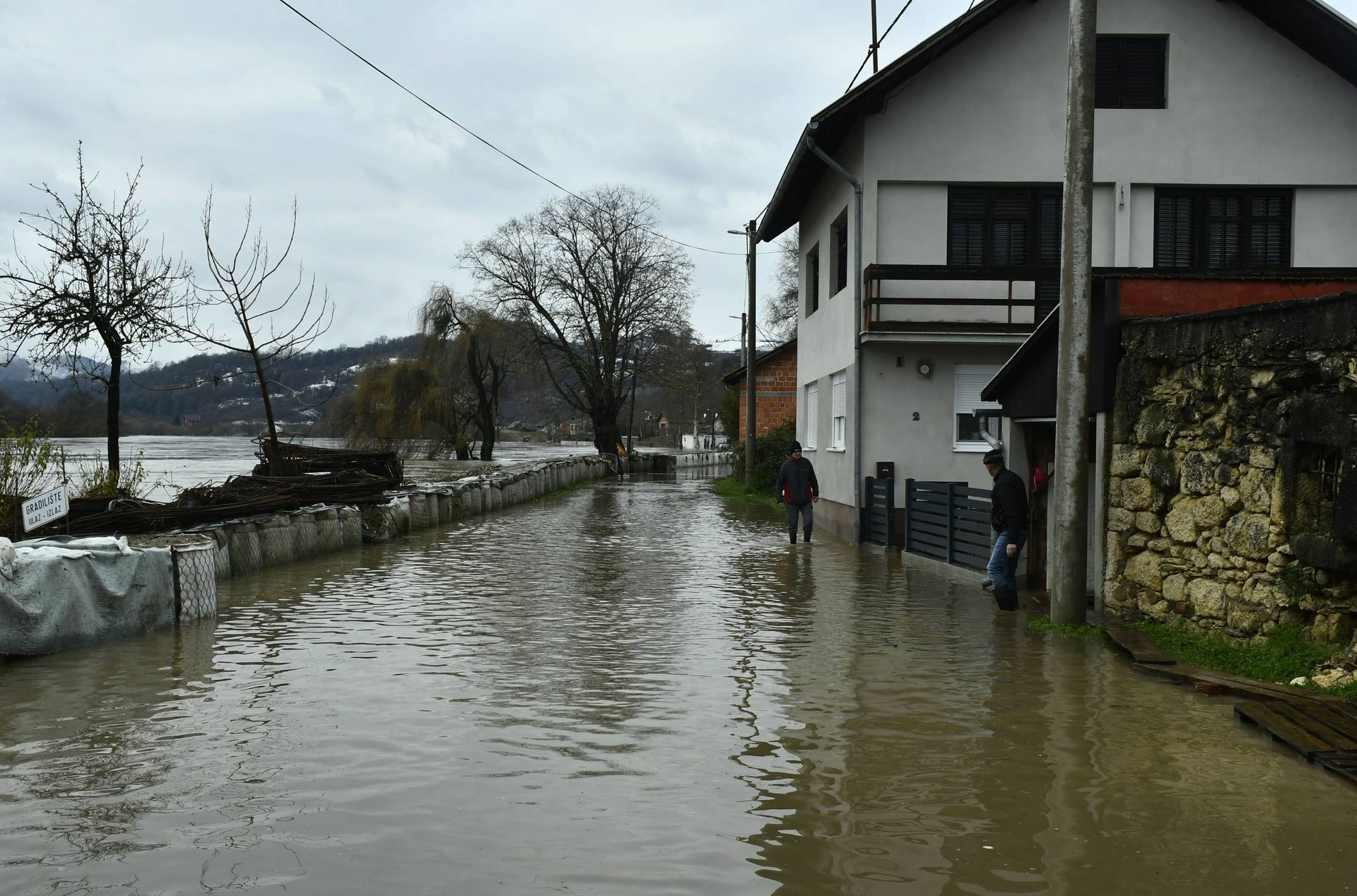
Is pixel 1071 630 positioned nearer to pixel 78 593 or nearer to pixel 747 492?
pixel 78 593

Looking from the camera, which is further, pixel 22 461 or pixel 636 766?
pixel 22 461

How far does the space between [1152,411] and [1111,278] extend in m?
1.32

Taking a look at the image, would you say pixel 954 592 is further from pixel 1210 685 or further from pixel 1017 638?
pixel 1210 685

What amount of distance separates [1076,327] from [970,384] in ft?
28.8

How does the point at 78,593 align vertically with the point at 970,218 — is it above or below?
below

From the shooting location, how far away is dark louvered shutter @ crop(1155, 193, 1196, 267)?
19.2 meters

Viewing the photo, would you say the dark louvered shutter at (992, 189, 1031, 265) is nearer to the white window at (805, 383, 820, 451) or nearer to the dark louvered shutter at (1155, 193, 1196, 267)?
the dark louvered shutter at (1155, 193, 1196, 267)

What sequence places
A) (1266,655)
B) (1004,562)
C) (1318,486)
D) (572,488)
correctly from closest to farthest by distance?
(1318,486), (1266,655), (1004,562), (572,488)

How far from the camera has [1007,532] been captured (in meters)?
12.0

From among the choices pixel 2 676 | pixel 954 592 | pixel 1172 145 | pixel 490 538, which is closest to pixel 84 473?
pixel 490 538

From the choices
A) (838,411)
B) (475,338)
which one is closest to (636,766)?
(838,411)

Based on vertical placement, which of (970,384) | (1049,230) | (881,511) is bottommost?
(881,511)

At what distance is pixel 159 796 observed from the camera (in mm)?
5422

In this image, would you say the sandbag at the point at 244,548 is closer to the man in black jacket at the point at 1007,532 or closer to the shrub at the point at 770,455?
Answer: the man in black jacket at the point at 1007,532
